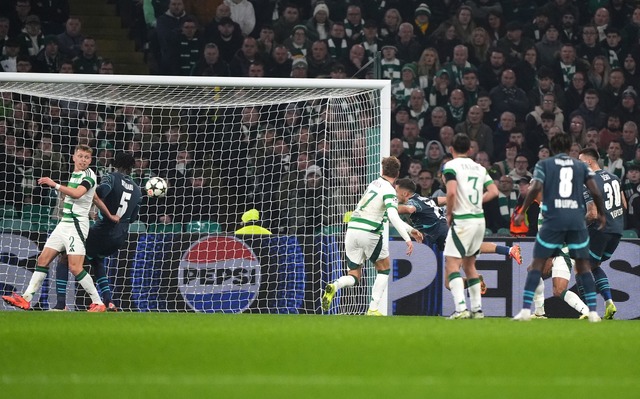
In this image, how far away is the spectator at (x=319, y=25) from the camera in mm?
18219

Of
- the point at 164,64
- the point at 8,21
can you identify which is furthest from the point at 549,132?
the point at 8,21

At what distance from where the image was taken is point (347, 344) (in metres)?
7.21

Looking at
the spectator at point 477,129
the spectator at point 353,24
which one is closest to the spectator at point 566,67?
the spectator at point 477,129

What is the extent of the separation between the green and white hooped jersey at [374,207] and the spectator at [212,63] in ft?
18.8

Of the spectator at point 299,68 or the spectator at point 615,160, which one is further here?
the spectator at point 299,68

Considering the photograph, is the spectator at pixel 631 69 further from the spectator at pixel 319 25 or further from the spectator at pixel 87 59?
the spectator at pixel 87 59

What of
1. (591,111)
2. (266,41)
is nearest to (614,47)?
(591,111)


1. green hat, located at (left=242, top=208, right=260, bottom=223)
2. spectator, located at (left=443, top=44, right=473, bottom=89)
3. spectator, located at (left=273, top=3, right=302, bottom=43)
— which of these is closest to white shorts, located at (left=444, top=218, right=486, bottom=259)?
green hat, located at (left=242, top=208, right=260, bottom=223)

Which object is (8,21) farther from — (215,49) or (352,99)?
(352,99)

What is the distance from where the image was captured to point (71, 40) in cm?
1769

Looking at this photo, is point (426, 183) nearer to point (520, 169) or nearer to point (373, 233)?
point (520, 169)

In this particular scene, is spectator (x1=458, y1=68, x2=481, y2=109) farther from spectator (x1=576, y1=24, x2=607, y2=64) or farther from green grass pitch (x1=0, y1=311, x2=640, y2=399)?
green grass pitch (x1=0, y1=311, x2=640, y2=399)

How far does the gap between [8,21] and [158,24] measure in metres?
2.34

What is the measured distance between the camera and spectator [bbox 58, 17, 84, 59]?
17.5m
